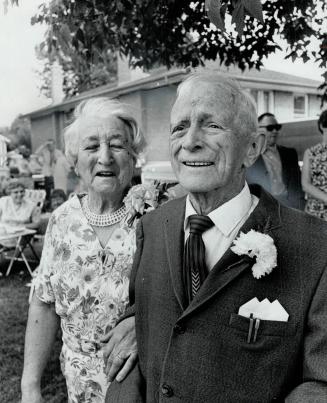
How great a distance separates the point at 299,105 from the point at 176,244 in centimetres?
2016

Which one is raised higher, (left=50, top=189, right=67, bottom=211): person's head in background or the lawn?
(left=50, top=189, right=67, bottom=211): person's head in background

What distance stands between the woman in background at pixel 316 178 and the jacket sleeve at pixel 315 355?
12.1 feet

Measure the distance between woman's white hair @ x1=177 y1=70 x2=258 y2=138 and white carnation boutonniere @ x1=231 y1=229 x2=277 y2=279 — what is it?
0.42 meters

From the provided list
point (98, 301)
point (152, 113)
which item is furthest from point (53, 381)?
point (152, 113)

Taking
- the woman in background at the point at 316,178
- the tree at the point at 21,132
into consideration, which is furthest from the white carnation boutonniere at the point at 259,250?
the tree at the point at 21,132

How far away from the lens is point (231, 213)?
1709 millimetres

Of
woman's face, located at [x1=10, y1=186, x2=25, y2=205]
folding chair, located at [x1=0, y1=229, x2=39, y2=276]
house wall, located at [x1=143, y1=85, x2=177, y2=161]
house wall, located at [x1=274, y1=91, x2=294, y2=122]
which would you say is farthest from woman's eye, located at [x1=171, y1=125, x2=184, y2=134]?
house wall, located at [x1=274, y1=91, x2=294, y2=122]

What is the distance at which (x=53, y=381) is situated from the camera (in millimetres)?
4352

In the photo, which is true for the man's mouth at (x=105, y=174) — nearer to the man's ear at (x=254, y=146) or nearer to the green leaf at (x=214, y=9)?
the man's ear at (x=254, y=146)

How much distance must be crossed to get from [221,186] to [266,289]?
426 millimetres

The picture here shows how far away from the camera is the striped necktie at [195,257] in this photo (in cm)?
161

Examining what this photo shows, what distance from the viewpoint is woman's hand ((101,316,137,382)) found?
1745 millimetres

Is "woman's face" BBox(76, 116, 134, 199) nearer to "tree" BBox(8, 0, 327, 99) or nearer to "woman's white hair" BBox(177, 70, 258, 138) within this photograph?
"woman's white hair" BBox(177, 70, 258, 138)

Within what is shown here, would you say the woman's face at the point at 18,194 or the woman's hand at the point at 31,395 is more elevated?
the woman's face at the point at 18,194
